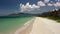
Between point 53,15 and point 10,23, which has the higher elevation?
point 53,15

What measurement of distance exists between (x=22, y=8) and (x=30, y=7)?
0.14 meters

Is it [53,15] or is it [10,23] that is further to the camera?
[10,23]

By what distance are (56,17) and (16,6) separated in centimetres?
69

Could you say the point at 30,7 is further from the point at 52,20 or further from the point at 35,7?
the point at 52,20

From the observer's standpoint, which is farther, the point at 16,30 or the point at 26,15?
the point at 16,30

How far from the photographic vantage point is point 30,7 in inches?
111

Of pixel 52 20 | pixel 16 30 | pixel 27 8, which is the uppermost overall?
pixel 27 8

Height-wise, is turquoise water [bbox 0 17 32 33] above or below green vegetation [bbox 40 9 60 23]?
below

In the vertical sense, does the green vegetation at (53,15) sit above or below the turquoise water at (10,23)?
above

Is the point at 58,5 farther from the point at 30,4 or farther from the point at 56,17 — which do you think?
the point at 30,4

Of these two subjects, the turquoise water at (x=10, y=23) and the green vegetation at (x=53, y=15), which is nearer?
the green vegetation at (x=53, y=15)

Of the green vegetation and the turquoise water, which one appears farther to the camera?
the turquoise water

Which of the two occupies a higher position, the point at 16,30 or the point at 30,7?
the point at 30,7

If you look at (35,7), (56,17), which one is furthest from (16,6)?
(56,17)
